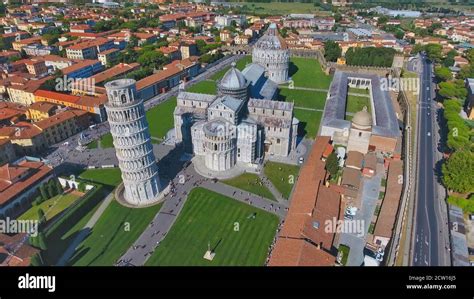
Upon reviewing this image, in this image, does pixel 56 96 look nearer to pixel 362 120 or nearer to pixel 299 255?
pixel 362 120

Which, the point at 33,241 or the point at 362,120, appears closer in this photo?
the point at 33,241

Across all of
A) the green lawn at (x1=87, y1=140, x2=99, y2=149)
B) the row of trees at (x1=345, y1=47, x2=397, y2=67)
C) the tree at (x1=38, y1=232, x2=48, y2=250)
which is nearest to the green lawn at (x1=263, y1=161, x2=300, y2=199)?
the tree at (x1=38, y1=232, x2=48, y2=250)

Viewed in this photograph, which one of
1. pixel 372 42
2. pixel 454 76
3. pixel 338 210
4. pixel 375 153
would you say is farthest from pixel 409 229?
pixel 372 42

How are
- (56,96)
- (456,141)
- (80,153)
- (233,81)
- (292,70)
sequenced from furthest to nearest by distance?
(292,70) < (56,96) < (80,153) < (233,81) < (456,141)

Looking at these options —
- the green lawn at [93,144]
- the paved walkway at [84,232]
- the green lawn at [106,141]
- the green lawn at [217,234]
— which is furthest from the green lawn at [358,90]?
the paved walkway at [84,232]

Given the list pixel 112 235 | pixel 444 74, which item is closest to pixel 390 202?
pixel 112 235

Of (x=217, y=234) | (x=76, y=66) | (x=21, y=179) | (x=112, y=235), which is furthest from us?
(x=76, y=66)

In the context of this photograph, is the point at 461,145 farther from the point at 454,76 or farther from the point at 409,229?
the point at 454,76

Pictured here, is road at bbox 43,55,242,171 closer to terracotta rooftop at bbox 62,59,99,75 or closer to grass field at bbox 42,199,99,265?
grass field at bbox 42,199,99,265

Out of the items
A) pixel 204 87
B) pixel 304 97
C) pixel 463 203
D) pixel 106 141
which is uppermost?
pixel 204 87
